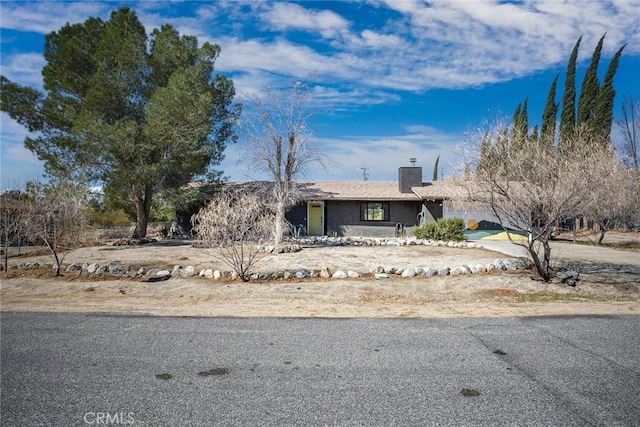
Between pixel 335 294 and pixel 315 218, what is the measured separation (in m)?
15.0

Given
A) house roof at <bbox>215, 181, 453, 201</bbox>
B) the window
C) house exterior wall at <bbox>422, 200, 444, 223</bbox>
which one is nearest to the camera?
house roof at <bbox>215, 181, 453, 201</bbox>

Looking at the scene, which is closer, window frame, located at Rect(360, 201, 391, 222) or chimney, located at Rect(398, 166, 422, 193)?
window frame, located at Rect(360, 201, 391, 222)

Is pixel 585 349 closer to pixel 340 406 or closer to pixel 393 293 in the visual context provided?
pixel 340 406

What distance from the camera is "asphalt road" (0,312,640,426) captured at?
2957mm

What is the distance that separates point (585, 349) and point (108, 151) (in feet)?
60.3

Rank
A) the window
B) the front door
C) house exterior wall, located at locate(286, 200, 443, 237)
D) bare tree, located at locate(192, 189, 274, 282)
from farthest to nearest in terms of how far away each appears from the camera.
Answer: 1. the front door
2. the window
3. house exterior wall, located at locate(286, 200, 443, 237)
4. bare tree, located at locate(192, 189, 274, 282)

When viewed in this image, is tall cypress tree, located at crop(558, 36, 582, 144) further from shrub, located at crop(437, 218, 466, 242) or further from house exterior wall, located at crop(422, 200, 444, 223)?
shrub, located at crop(437, 218, 466, 242)

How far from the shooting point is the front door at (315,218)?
22.7 metres

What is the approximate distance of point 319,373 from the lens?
12.4ft

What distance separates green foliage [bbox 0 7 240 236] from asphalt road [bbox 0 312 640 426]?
12.8m

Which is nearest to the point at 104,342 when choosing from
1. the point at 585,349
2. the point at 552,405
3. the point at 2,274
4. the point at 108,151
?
the point at 552,405

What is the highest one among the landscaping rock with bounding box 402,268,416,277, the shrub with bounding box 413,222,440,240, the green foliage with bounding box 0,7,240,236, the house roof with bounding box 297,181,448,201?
the green foliage with bounding box 0,7,240,236

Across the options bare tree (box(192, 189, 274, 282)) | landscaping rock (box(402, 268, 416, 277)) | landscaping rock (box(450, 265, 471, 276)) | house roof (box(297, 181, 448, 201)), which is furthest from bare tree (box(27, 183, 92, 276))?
landscaping rock (box(450, 265, 471, 276))

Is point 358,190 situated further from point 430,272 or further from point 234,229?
point 234,229
